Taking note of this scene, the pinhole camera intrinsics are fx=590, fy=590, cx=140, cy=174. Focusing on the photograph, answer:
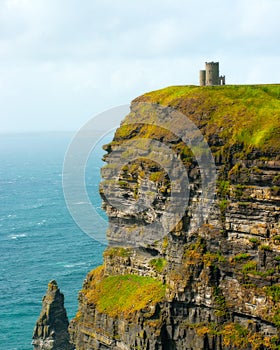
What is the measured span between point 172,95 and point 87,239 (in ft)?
234

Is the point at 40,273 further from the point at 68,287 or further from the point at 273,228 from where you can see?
the point at 273,228

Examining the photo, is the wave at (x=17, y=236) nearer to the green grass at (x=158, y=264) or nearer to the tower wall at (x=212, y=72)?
the green grass at (x=158, y=264)

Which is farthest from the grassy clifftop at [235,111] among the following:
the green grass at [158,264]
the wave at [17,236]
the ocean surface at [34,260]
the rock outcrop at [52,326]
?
the wave at [17,236]

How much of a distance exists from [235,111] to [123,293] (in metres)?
21.6

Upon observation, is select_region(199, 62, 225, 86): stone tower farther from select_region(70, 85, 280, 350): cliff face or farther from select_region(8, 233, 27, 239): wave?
select_region(8, 233, 27, 239): wave

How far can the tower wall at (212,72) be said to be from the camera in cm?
6284

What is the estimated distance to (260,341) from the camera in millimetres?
47562

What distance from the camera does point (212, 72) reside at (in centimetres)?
6297

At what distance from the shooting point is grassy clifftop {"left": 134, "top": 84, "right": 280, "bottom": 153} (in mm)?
49156

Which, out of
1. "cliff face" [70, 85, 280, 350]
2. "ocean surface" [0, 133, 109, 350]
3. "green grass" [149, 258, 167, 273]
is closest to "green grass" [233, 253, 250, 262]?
"cliff face" [70, 85, 280, 350]

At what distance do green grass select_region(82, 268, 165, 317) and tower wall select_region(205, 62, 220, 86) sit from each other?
21910 millimetres

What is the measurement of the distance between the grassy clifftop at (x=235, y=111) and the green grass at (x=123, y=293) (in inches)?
636

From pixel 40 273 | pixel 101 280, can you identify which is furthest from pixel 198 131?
pixel 40 273

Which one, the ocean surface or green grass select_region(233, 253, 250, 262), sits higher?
green grass select_region(233, 253, 250, 262)
